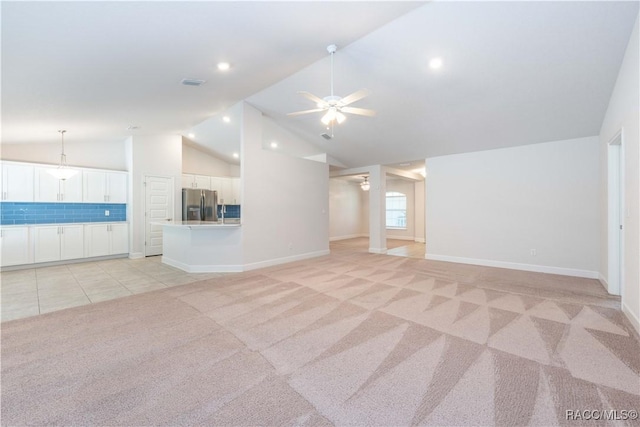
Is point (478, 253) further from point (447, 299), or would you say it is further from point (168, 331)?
point (168, 331)

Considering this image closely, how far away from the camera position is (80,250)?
6277 millimetres

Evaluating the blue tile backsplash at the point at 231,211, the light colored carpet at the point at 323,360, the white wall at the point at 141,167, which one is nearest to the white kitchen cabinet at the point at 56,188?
the white wall at the point at 141,167

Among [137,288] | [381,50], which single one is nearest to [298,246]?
[137,288]

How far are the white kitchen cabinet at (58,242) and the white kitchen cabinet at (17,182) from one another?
0.69 m

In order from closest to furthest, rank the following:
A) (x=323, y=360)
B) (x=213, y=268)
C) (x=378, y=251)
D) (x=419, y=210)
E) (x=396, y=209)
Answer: (x=323, y=360), (x=213, y=268), (x=378, y=251), (x=419, y=210), (x=396, y=209)

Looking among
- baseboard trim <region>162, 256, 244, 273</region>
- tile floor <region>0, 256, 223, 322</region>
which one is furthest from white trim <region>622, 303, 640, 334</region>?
tile floor <region>0, 256, 223, 322</region>

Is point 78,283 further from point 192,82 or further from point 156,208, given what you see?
point 192,82

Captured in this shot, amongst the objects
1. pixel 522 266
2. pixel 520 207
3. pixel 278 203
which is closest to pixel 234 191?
pixel 278 203

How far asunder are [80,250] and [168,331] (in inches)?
209

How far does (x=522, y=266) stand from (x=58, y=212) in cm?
1013

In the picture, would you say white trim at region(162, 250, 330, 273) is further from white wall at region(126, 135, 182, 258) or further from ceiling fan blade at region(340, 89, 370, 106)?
ceiling fan blade at region(340, 89, 370, 106)

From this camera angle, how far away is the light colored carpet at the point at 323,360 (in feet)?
5.54

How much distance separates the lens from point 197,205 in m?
7.92

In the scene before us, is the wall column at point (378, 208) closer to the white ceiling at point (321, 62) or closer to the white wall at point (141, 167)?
the white ceiling at point (321, 62)
